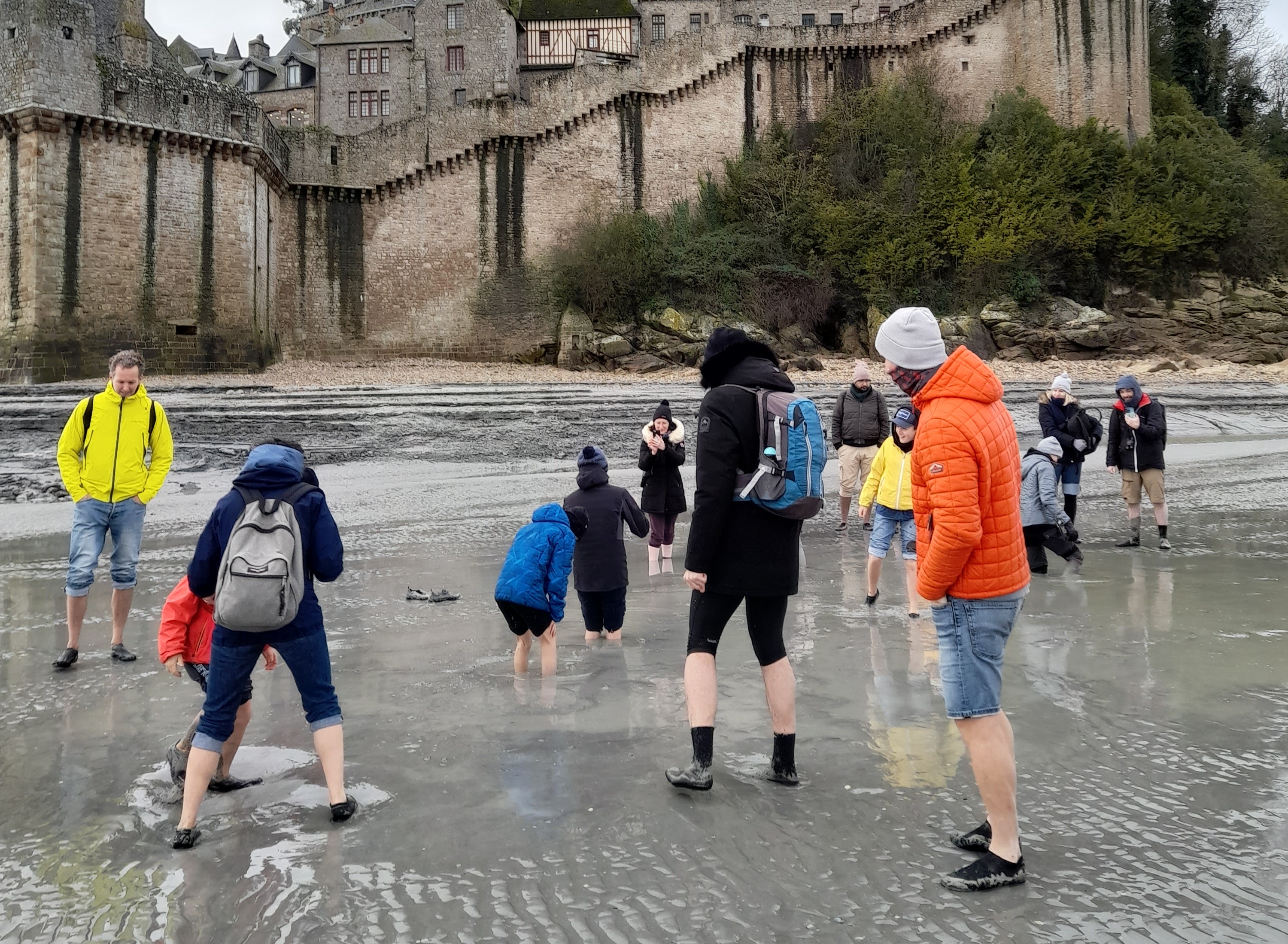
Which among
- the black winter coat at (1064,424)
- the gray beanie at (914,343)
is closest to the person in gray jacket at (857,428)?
the black winter coat at (1064,424)

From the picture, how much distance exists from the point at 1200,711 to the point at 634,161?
2803cm

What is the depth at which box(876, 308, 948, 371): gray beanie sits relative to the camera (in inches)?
128

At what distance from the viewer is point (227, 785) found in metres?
3.77

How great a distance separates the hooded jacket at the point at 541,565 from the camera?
504 centimetres

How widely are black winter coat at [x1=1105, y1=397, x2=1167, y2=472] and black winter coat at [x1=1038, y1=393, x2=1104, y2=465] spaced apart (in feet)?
0.55

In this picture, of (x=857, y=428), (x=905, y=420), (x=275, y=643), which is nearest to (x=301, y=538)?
(x=275, y=643)

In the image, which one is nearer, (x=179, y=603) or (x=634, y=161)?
(x=179, y=603)

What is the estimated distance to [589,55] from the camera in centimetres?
3944

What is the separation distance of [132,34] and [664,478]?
23.6 m

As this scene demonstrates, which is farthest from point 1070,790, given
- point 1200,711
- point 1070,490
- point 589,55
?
point 589,55

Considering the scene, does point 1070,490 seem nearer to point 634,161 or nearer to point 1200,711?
point 1200,711

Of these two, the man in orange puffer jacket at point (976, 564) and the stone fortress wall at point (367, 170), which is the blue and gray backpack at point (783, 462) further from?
the stone fortress wall at point (367, 170)

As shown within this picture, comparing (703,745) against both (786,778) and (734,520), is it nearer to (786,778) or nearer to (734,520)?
(786,778)

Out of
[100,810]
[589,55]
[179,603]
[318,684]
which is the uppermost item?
[589,55]
